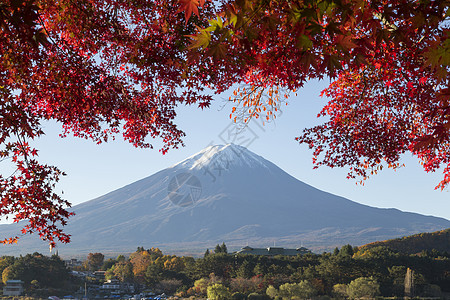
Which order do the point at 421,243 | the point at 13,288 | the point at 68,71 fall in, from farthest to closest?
1. the point at 421,243
2. the point at 13,288
3. the point at 68,71

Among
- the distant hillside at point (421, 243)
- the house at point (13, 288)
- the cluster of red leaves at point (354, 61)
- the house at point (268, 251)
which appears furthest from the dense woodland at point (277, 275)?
the cluster of red leaves at point (354, 61)

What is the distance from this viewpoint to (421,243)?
8212cm

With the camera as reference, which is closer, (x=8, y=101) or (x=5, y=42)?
(x=5, y=42)

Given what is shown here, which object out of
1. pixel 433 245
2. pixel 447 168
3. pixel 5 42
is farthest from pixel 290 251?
pixel 5 42

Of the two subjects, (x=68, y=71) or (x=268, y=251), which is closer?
(x=68, y=71)

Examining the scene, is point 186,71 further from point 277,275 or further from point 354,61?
point 277,275

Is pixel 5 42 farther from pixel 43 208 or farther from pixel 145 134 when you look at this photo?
pixel 145 134

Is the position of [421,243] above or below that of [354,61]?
below

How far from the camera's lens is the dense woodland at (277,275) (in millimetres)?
55125

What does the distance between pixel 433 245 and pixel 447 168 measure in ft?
267

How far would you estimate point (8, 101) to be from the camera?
20.0 feet

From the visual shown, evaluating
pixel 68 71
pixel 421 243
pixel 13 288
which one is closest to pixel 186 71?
pixel 68 71

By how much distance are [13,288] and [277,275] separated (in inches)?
1491

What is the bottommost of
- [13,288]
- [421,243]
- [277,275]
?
[277,275]
